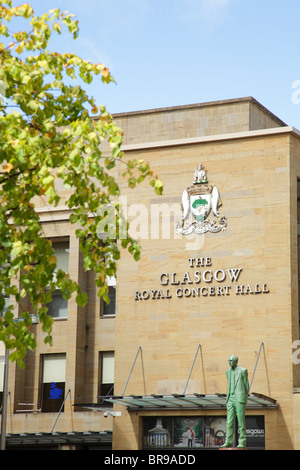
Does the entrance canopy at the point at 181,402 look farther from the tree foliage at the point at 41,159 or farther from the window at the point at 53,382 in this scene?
the tree foliage at the point at 41,159

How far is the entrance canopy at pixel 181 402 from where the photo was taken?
3222 cm

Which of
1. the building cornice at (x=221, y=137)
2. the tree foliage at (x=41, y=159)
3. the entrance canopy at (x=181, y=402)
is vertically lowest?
the entrance canopy at (x=181, y=402)

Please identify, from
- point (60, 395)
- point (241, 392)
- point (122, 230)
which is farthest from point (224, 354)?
point (122, 230)

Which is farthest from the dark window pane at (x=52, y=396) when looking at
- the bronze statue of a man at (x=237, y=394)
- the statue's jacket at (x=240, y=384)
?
the statue's jacket at (x=240, y=384)

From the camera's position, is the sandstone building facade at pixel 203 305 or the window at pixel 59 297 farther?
the window at pixel 59 297

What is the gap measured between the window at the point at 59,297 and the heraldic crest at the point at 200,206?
687 centimetres

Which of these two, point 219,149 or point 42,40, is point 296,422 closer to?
point 219,149

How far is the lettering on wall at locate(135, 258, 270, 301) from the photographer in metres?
34.5

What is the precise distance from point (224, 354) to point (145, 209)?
6.86 m

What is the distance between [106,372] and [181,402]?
20.4 feet

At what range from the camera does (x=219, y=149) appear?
36.0m

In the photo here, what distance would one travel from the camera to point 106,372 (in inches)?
1547

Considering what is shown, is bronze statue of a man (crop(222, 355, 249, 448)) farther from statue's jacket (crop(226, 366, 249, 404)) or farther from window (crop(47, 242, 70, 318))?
window (crop(47, 242, 70, 318))

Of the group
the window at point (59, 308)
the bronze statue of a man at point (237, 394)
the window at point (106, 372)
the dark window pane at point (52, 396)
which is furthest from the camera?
the window at point (59, 308)
